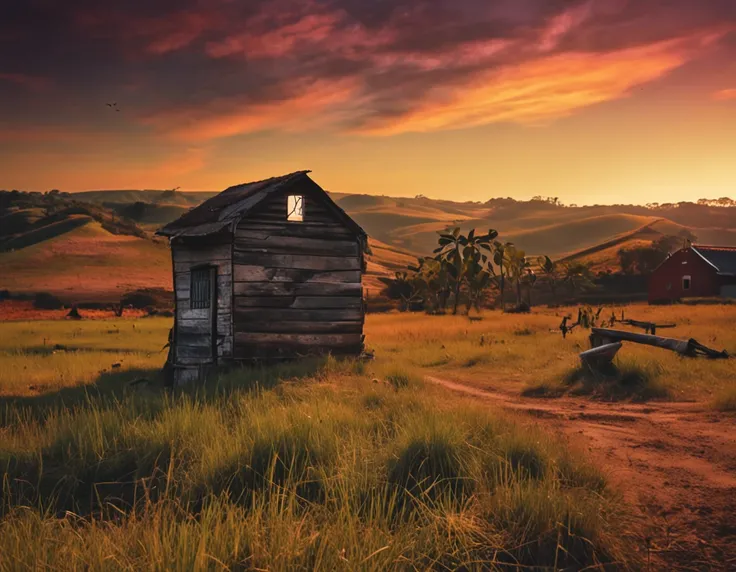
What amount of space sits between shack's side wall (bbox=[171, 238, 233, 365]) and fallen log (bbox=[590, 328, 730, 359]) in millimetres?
10425

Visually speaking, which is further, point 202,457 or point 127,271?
point 127,271

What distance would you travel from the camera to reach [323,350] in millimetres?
18094

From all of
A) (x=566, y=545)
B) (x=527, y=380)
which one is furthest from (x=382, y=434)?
(x=527, y=380)

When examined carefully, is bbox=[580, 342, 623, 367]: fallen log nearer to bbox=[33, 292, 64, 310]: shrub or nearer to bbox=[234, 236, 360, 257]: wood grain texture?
bbox=[234, 236, 360, 257]: wood grain texture

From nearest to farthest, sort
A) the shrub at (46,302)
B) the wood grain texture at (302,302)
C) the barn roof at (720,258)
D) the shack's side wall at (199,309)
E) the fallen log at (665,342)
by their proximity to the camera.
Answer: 1. the fallen log at (665,342)
2. the shack's side wall at (199,309)
3. the wood grain texture at (302,302)
4. the shrub at (46,302)
5. the barn roof at (720,258)

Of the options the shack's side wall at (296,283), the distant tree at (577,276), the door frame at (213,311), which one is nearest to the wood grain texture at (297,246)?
the shack's side wall at (296,283)

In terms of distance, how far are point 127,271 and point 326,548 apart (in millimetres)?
70109

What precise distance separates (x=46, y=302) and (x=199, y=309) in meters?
39.0

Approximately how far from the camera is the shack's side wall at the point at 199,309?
17.1 m

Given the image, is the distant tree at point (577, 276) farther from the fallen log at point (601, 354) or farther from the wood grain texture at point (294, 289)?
the fallen log at point (601, 354)

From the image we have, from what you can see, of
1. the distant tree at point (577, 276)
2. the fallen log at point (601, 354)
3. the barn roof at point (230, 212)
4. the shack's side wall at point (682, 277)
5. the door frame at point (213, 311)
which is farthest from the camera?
the distant tree at point (577, 276)

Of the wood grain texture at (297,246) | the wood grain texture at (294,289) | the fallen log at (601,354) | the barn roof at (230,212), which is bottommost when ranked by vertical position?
the fallen log at (601,354)

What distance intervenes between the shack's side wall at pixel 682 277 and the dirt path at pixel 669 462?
5359cm

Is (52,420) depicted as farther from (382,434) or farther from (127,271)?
(127,271)
